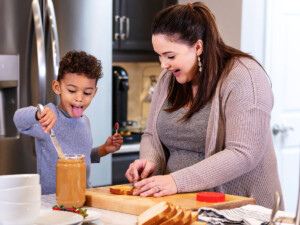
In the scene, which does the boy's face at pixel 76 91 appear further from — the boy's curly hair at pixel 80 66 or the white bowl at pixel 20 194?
the white bowl at pixel 20 194

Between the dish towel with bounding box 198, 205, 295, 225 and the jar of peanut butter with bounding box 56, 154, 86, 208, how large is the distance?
1.16 ft

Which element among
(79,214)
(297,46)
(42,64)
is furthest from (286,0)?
(79,214)

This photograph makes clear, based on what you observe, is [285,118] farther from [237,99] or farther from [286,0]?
[237,99]

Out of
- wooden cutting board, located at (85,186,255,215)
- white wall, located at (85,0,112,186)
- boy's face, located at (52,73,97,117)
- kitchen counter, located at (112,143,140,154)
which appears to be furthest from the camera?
kitchen counter, located at (112,143,140,154)

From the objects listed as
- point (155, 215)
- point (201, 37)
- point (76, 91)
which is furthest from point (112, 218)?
point (201, 37)

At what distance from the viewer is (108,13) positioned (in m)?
2.92

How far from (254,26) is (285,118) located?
669 mm

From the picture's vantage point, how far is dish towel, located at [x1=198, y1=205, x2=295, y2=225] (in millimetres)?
1380

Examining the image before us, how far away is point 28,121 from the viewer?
181cm

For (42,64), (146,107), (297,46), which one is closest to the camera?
(42,64)

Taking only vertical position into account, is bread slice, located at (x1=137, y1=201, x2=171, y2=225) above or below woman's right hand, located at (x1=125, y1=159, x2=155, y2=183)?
above

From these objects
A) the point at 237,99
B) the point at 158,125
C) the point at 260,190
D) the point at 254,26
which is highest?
the point at 254,26

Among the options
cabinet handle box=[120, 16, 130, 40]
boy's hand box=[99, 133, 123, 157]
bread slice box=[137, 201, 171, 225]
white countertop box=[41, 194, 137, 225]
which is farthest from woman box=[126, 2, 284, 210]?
cabinet handle box=[120, 16, 130, 40]

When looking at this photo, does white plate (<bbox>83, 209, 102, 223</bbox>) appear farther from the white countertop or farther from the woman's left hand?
the woman's left hand
